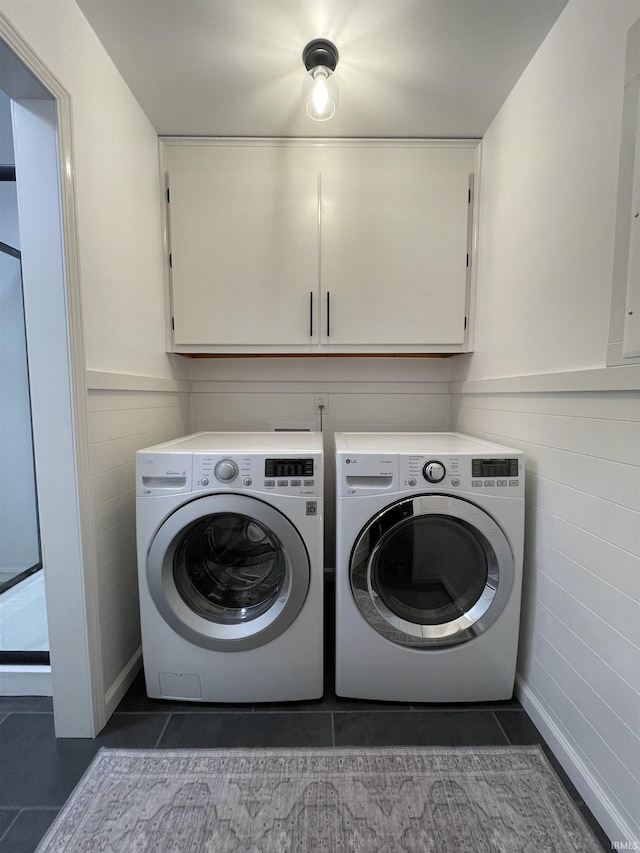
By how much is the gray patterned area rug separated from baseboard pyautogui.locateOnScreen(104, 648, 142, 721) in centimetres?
14

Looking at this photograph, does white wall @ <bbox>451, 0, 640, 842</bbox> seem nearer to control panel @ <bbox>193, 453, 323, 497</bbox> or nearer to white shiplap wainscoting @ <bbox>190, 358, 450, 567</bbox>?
white shiplap wainscoting @ <bbox>190, 358, 450, 567</bbox>

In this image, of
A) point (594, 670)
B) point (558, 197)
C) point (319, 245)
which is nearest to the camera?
point (594, 670)

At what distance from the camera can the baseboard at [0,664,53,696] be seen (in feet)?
4.46

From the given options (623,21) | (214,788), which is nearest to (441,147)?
(623,21)

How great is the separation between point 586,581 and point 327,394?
141 cm

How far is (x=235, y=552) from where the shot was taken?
4.66ft

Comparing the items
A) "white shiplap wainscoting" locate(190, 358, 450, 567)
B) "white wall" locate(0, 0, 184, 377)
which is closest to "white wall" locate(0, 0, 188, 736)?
"white wall" locate(0, 0, 184, 377)

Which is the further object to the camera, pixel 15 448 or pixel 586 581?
pixel 15 448

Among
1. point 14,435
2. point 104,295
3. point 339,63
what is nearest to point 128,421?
point 104,295

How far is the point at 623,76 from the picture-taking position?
0.91m

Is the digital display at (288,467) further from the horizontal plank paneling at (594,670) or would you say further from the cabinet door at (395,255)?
the horizontal plank paneling at (594,670)

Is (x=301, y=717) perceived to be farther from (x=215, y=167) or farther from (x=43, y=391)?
(x=215, y=167)

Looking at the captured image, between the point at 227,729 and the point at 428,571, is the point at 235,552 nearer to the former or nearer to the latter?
the point at 227,729

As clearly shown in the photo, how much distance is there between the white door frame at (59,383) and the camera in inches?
40.8
